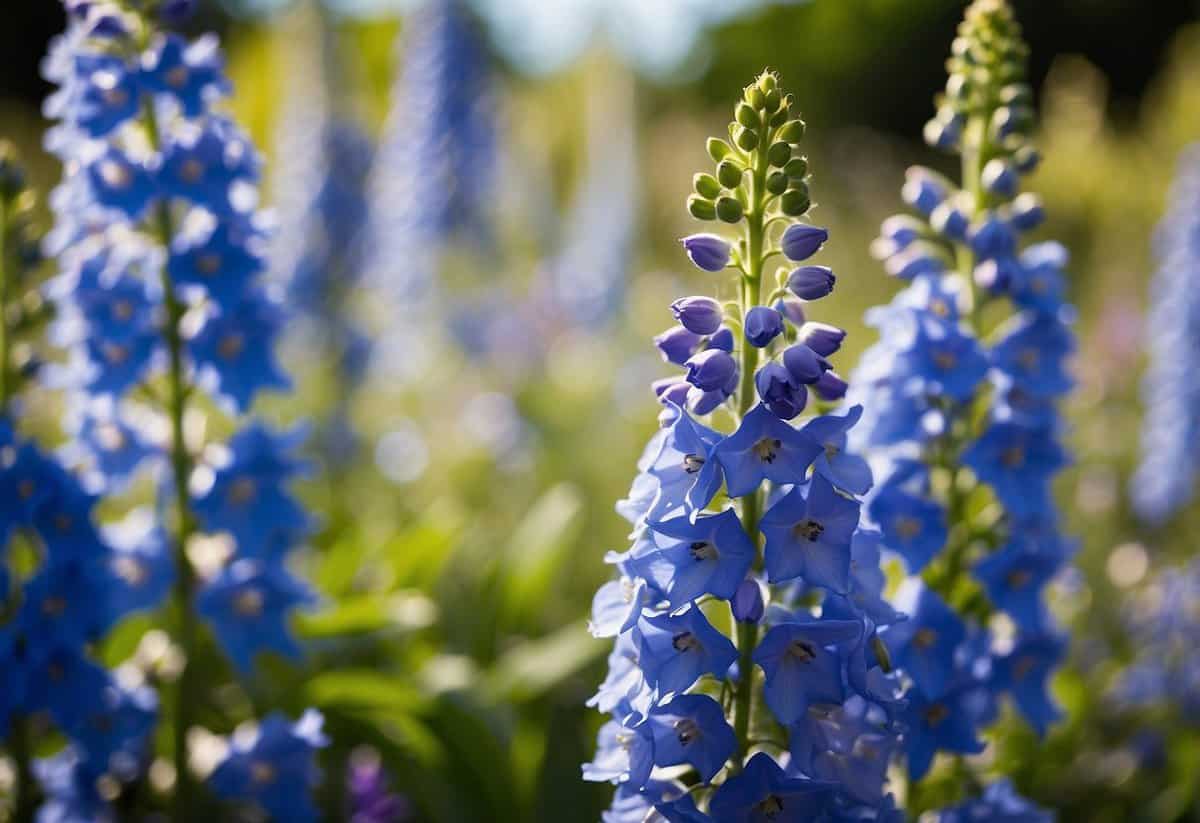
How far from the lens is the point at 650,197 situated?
1664 centimetres

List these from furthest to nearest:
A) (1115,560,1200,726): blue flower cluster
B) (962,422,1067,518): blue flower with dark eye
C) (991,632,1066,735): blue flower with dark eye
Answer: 1. (1115,560,1200,726): blue flower cluster
2. (991,632,1066,735): blue flower with dark eye
3. (962,422,1067,518): blue flower with dark eye

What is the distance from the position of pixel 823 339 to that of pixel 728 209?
24 cm

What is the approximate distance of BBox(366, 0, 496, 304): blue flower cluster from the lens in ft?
21.6

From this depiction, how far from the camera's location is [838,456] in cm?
167

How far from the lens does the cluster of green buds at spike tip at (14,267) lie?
8.45 ft

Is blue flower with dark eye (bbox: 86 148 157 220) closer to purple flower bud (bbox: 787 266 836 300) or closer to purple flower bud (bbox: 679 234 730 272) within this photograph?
purple flower bud (bbox: 679 234 730 272)

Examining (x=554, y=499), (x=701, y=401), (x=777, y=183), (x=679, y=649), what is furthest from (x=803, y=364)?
(x=554, y=499)

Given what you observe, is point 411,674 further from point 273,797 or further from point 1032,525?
point 1032,525

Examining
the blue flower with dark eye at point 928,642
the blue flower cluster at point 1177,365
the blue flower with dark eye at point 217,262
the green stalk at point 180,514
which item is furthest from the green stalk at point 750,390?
the blue flower cluster at point 1177,365

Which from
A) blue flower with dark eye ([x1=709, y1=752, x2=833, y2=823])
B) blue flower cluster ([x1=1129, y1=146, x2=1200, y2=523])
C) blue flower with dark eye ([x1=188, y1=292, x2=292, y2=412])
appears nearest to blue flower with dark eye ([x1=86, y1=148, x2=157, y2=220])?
blue flower with dark eye ([x1=188, y1=292, x2=292, y2=412])

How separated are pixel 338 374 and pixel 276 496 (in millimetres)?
2918

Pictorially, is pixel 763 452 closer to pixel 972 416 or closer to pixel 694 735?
pixel 694 735

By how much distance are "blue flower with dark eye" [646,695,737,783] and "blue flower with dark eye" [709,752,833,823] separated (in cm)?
4

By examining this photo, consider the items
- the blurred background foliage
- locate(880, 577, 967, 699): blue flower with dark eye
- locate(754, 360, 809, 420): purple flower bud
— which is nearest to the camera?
locate(754, 360, 809, 420): purple flower bud
